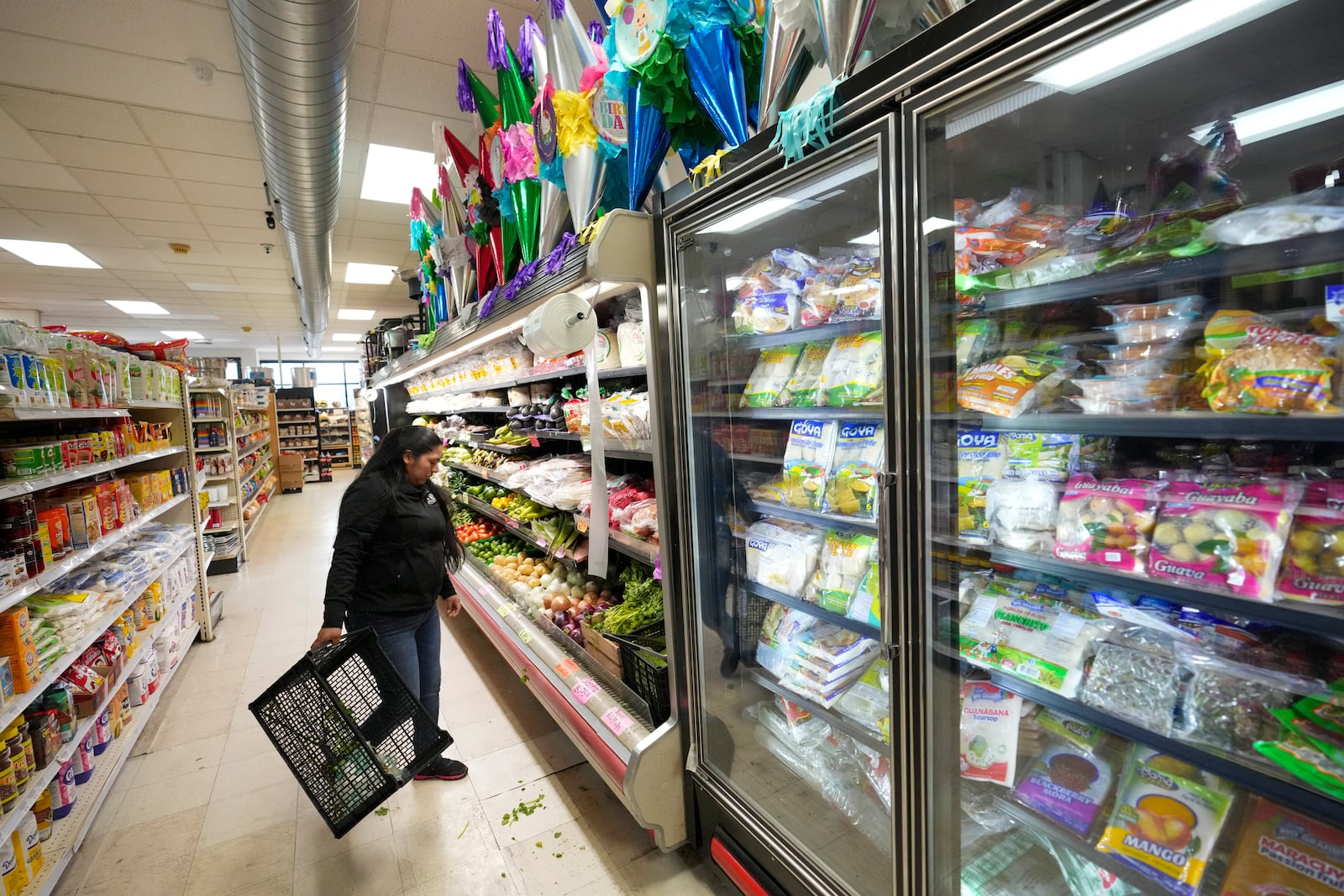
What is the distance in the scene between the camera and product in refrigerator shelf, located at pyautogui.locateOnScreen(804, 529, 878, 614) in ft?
5.49

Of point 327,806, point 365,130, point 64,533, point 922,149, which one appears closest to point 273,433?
point 365,130

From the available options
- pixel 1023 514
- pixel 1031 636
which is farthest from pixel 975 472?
pixel 1031 636

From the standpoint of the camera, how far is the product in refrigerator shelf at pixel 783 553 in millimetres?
1799

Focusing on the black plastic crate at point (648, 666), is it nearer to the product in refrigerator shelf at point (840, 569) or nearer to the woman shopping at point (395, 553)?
the product in refrigerator shelf at point (840, 569)

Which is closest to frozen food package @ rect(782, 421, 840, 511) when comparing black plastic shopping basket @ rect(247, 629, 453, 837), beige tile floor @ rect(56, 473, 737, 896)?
beige tile floor @ rect(56, 473, 737, 896)

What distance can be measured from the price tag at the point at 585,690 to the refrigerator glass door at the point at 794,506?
0.57 metres

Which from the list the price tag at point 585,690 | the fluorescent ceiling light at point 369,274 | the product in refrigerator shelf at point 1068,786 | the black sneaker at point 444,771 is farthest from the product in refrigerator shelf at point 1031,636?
the fluorescent ceiling light at point 369,274

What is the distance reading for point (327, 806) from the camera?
7.29 ft

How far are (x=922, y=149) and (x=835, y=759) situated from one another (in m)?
1.78

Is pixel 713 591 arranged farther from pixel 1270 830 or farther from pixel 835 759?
pixel 1270 830

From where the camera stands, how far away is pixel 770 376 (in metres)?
1.92

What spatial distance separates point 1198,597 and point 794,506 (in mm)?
935

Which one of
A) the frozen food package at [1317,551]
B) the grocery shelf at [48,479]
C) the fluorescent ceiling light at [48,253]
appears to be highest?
the fluorescent ceiling light at [48,253]

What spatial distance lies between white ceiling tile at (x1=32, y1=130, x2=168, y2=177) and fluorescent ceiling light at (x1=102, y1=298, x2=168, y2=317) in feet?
21.2
